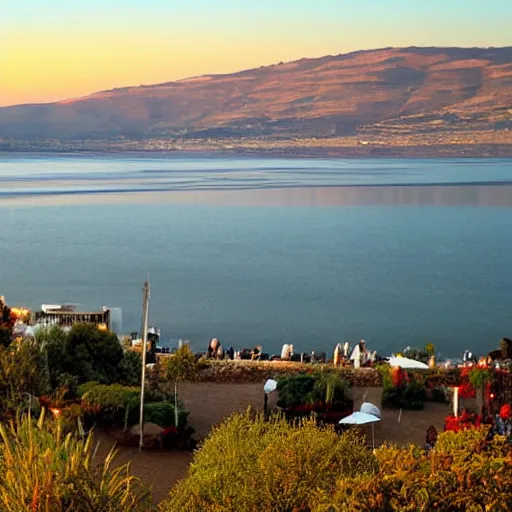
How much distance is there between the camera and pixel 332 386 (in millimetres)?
11984

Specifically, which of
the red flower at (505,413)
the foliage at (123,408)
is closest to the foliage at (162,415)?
the foliage at (123,408)

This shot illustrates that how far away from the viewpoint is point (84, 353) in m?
13.6

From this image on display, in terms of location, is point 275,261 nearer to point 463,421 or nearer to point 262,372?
point 262,372

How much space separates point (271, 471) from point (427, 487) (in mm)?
1189

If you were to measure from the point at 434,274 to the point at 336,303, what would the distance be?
7697mm

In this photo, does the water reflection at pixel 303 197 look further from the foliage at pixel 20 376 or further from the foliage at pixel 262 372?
the foliage at pixel 20 376

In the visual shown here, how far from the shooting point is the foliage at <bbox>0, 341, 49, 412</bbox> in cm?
1125

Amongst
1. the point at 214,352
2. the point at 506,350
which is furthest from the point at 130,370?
the point at 506,350

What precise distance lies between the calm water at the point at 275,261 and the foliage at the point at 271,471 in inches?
542

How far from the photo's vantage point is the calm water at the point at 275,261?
2469cm

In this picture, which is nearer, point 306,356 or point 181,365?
point 181,365

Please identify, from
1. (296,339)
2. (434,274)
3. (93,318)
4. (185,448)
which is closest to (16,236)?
(434,274)

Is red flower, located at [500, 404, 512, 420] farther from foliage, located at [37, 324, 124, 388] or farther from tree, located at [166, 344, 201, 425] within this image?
foliage, located at [37, 324, 124, 388]

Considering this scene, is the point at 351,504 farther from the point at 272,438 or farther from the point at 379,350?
the point at 379,350
